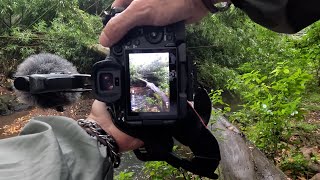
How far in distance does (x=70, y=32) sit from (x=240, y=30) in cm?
324

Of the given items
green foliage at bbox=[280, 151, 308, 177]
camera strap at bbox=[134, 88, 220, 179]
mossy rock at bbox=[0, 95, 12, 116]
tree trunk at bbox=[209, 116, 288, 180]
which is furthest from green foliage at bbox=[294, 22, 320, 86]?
mossy rock at bbox=[0, 95, 12, 116]

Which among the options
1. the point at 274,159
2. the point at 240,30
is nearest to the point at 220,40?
the point at 240,30

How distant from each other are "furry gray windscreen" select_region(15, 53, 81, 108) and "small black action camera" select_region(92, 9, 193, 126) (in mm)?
149

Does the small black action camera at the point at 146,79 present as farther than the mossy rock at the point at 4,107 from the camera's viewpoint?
No

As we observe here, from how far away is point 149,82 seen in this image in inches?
33.3

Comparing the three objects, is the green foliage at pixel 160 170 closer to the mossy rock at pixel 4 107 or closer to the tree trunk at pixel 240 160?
the tree trunk at pixel 240 160

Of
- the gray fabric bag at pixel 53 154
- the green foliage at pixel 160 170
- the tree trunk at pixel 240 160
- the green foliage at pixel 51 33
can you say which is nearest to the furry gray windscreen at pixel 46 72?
the gray fabric bag at pixel 53 154

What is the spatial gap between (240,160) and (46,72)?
139 cm

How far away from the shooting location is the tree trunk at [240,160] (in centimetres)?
196

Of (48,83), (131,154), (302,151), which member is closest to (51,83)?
(48,83)

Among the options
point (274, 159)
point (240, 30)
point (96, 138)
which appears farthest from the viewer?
point (240, 30)

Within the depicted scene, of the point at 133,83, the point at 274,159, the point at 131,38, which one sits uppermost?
the point at 131,38

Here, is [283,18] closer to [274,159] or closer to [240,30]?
[274,159]

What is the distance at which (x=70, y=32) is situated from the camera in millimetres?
6688
